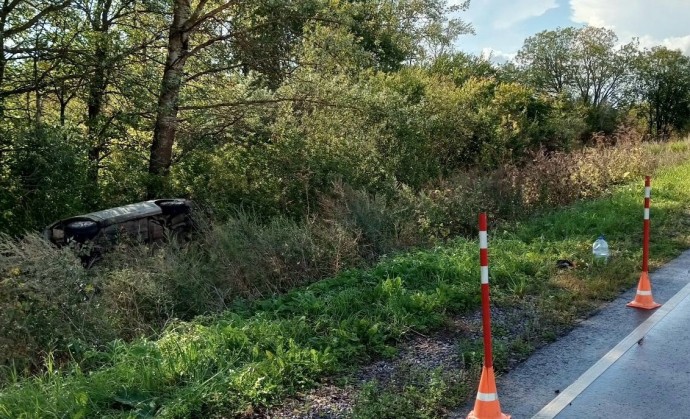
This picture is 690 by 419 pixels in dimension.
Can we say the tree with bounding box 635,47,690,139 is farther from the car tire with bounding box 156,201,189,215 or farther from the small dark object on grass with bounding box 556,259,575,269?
the car tire with bounding box 156,201,189,215

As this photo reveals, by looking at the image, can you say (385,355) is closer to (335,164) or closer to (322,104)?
(335,164)

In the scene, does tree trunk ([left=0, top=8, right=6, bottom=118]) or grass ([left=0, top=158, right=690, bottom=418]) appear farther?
tree trunk ([left=0, top=8, right=6, bottom=118])

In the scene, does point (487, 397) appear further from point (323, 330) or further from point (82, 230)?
point (82, 230)

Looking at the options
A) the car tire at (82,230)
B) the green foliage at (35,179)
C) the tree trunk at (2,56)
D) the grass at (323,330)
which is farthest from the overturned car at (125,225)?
the grass at (323,330)

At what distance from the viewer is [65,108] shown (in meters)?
13.2

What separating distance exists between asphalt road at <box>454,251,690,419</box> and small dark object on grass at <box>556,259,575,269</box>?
4.82 feet

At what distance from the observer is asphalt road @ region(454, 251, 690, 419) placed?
4133 mm

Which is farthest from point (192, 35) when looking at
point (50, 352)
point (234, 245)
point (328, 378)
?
point (328, 378)

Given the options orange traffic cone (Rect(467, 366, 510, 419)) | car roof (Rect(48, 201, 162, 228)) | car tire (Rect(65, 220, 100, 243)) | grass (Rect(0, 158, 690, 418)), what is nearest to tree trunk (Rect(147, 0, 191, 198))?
car roof (Rect(48, 201, 162, 228))

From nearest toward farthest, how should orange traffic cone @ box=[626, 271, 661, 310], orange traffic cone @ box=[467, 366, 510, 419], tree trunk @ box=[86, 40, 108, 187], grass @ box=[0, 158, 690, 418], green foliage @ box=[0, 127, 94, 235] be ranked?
orange traffic cone @ box=[467, 366, 510, 419], grass @ box=[0, 158, 690, 418], orange traffic cone @ box=[626, 271, 661, 310], green foliage @ box=[0, 127, 94, 235], tree trunk @ box=[86, 40, 108, 187]

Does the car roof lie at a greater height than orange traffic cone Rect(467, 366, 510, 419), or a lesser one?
greater

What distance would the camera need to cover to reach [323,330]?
18.1 feet

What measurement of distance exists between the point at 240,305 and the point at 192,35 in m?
9.88

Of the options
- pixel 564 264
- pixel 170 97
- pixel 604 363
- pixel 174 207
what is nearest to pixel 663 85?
pixel 170 97
